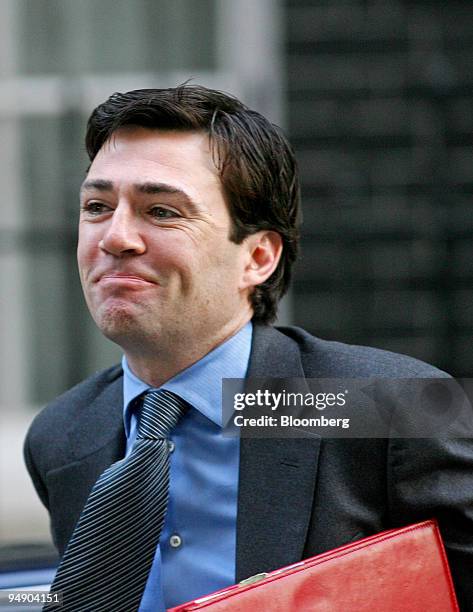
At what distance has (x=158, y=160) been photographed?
8.07 feet

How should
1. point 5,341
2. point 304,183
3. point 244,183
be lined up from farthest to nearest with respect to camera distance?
point 5,341
point 304,183
point 244,183

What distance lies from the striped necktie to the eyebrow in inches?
19.6

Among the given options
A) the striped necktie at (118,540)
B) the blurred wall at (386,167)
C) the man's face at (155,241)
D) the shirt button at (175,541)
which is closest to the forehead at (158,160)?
the man's face at (155,241)

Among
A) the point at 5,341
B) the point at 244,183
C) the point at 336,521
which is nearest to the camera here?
the point at 336,521

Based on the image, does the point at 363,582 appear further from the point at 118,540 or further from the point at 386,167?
the point at 386,167

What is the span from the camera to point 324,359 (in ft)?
8.62

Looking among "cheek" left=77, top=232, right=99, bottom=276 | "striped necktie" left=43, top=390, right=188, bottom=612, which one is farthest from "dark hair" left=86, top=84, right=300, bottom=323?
"striped necktie" left=43, top=390, right=188, bottom=612

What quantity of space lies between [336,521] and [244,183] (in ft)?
2.38

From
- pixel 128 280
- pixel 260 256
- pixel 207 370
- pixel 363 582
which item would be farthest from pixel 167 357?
pixel 363 582

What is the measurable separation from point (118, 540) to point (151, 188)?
69 centimetres

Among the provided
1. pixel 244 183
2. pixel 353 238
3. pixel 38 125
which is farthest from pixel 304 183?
pixel 244 183

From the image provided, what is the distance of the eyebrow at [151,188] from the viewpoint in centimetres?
243

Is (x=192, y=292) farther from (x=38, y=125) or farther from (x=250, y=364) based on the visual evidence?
(x=38, y=125)

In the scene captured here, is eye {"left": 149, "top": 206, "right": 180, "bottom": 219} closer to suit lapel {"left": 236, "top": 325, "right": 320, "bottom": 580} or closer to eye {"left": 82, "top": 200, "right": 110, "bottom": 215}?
eye {"left": 82, "top": 200, "right": 110, "bottom": 215}
